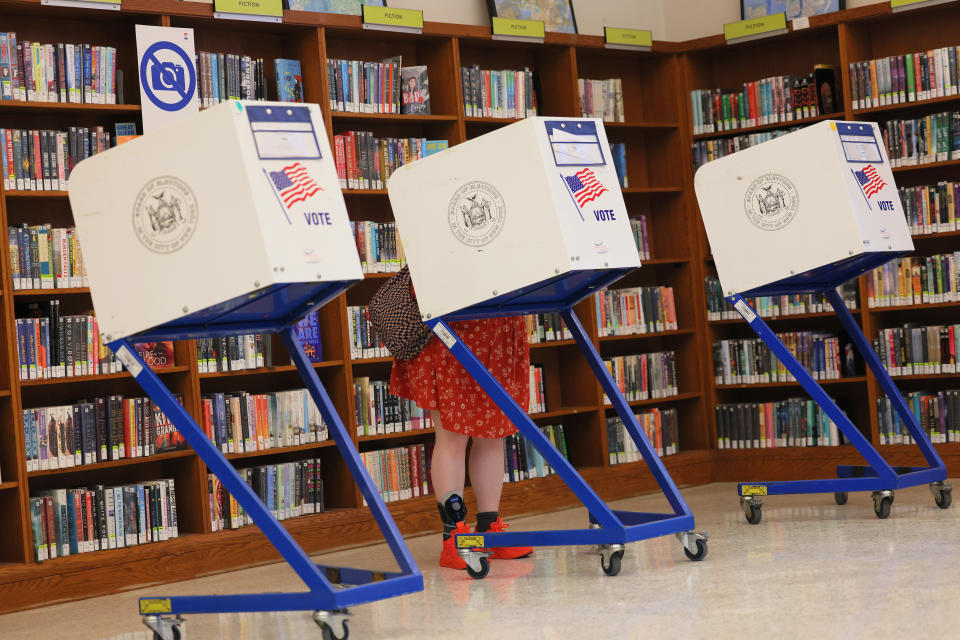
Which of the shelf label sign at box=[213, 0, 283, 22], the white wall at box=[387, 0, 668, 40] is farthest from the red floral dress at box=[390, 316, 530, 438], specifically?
the white wall at box=[387, 0, 668, 40]

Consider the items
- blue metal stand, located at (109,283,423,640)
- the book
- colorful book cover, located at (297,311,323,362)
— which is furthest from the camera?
the book

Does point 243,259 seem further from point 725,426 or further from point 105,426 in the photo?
point 725,426

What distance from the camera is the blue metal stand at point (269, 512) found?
2818mm

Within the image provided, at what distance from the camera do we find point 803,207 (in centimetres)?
421

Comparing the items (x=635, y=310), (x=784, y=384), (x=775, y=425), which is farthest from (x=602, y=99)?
(x=775, y=425)

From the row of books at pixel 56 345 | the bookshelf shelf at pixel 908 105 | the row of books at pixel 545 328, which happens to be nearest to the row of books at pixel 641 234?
the row of books at pixel 545 328

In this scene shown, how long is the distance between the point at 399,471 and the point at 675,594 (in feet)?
6.19

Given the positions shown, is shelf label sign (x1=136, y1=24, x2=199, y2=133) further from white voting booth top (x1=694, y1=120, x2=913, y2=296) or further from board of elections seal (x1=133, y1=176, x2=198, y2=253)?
white voting booth top (x1=694, y1=120, x2=913, y2=296)

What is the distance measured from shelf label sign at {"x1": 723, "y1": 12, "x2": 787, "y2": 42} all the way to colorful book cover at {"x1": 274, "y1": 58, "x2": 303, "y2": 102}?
2.20 m

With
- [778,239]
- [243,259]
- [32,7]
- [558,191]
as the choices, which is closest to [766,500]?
[778,239]

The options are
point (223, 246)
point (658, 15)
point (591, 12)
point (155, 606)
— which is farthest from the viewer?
point (658, 15)

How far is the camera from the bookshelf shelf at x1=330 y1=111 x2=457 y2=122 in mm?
4855

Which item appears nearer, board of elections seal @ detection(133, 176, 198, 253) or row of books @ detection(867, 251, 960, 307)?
board of elections seal @ detection(133, 176, 198, 253)

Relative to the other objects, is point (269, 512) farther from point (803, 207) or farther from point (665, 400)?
point (665, 400)
